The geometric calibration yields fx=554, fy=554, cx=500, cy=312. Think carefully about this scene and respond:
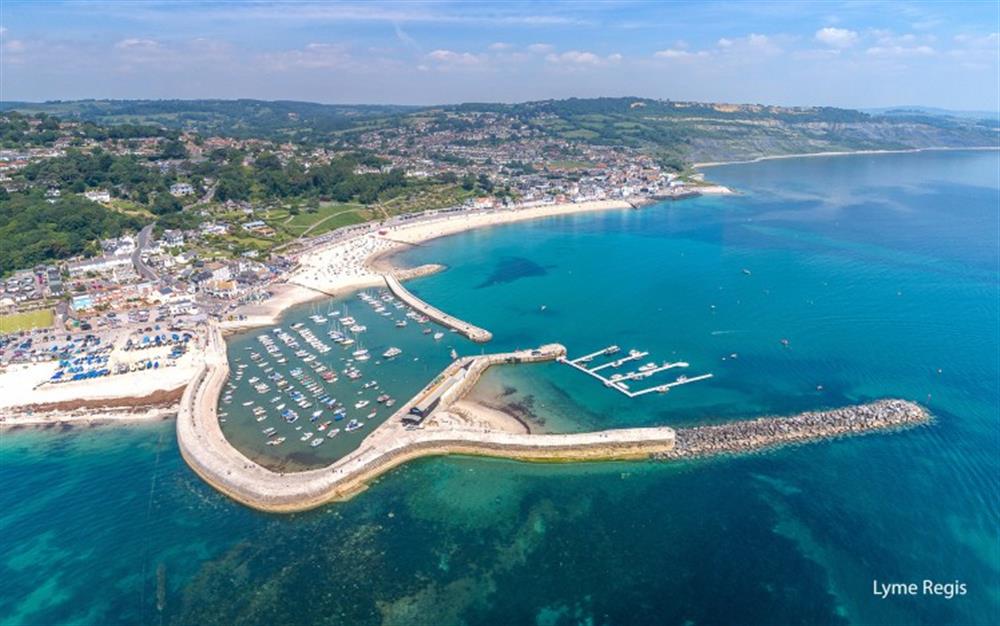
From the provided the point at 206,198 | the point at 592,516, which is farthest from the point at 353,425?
the point at 206,198

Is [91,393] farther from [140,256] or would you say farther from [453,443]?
[140,256]

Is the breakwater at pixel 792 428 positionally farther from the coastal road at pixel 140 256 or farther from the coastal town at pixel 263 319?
the coastal road at pixel 140 256

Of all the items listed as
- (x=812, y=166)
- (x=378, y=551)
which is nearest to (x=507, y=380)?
(x=378, y=551)

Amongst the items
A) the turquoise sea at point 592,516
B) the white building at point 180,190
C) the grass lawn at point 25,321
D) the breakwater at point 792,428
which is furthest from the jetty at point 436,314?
the white building at point 180,190

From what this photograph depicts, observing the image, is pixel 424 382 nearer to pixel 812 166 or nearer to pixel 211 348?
pixel 211 348

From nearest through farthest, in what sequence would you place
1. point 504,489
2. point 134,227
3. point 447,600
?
point 447,600, point 504,489, point 134,227

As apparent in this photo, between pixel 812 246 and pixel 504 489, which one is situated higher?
pixel 812 246

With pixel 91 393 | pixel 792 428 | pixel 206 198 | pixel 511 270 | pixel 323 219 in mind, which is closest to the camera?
pixel 792 428
